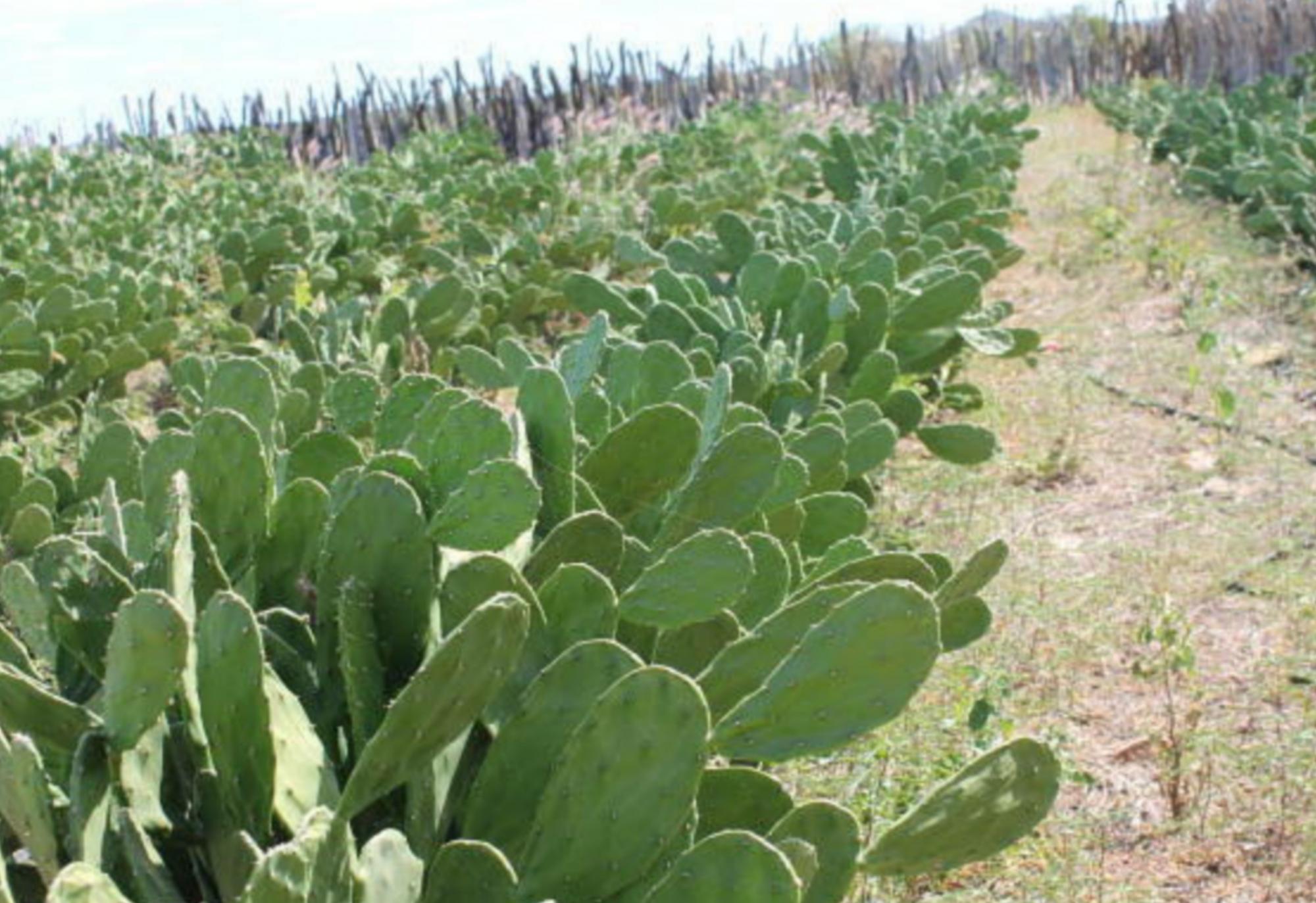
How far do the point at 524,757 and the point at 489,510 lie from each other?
329mm

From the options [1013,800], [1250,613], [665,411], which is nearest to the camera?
[1013,800]

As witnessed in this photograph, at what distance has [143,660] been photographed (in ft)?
4.99

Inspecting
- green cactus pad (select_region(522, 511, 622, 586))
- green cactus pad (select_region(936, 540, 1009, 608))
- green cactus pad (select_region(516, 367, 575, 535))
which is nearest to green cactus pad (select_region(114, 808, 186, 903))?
green cactus pad (select_region(522, 511, 622, 586))

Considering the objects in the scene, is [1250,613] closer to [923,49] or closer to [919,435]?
[919,435]

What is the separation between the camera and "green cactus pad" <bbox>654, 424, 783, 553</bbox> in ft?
8.02

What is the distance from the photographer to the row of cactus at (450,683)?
1594 mm

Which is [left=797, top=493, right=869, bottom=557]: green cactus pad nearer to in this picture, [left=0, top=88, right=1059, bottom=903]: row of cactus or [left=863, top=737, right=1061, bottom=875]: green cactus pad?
[left=0, top=88, right=1059, bottom=903]: row of cactus

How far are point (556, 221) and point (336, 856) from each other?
885cm

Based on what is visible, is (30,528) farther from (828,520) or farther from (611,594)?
(828,520)

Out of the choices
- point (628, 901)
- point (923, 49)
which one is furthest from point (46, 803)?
point (923, 49)

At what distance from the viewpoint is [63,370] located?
6.21 m

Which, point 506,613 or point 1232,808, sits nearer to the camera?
point 506,613

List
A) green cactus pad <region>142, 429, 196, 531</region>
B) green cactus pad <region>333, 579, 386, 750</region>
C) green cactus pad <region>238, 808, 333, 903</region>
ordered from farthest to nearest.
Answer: green cactus pad <region>142, 429, 196, 531</region> → green cactus pad <region>333, 579, 386, 750</region> → green cactus pad <region>238, 808, 333, 903</region>

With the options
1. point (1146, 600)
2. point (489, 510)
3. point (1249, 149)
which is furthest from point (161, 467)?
point (1249, 149)
